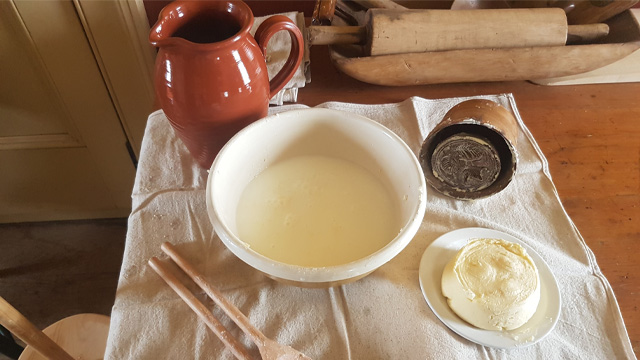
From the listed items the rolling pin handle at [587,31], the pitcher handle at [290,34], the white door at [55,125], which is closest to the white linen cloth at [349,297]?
the pitcher handle at [290,34]

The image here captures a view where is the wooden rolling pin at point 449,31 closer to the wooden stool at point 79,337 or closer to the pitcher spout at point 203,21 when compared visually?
the pitcher spout at point 203,21

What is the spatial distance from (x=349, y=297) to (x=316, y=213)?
101 millimetres

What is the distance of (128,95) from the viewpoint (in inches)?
35.9

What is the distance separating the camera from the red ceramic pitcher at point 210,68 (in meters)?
0.49

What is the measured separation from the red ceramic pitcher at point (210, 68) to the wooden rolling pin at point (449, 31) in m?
0.16

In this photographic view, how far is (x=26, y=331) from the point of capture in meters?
0.50

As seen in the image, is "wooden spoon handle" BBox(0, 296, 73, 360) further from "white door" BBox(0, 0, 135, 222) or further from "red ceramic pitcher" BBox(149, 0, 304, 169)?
"white door" BBox(0, 0, 135, 222)

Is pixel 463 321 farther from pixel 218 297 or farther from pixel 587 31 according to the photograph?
pixel 587 31

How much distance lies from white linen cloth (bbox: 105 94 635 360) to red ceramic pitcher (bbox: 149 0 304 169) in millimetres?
101

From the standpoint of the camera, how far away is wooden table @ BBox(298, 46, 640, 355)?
563 mm

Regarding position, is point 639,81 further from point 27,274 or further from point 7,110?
point 27,274

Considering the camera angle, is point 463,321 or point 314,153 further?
point 314,153

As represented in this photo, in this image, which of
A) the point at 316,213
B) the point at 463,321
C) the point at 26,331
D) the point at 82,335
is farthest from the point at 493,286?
the point at 82,335

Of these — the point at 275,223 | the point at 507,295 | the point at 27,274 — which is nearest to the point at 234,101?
the point at 275,223
